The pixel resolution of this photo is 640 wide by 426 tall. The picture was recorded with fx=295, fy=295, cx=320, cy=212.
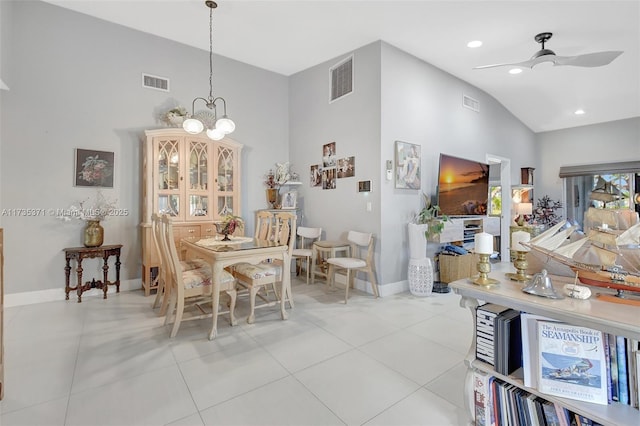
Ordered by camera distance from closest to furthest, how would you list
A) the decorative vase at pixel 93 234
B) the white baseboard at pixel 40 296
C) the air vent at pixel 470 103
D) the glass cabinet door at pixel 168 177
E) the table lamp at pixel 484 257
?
the table lamp at pixel 484 257
the white baseboard at pixel 40 296
the decorative vase at pixel 93 234
the glass cabinet door at pixel 168 177
the air vent at pixel 470 103

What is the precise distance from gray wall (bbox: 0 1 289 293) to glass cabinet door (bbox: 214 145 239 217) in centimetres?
94

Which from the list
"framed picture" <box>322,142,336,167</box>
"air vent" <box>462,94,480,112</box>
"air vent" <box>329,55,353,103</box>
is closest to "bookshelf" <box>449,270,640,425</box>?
"framed picture" <box>322,142,336,167</box>

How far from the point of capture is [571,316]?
1.17 meters

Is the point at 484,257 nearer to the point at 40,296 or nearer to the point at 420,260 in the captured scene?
the point at 420,260

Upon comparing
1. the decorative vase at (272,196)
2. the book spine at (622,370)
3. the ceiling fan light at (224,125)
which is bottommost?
the book spine at (622,370)

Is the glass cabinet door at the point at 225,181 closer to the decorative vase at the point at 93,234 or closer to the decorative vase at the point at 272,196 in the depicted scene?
the decorative vase at the point at 272,196

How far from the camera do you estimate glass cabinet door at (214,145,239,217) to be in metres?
4.33

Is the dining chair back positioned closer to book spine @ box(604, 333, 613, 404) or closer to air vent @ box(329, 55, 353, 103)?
air vent @ box(329, 55, 353, 103)

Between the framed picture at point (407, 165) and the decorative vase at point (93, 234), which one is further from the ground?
the framed picture at point (407, 165)

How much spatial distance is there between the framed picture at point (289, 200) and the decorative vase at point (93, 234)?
8.32 ft

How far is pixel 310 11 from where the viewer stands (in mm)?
3443

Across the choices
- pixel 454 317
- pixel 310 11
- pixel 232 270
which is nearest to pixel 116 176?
pixel 232 270

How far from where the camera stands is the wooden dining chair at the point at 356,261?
3643 millimetres

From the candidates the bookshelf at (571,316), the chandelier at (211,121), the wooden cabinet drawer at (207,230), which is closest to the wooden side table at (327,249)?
the wooden cabinet drawer at (207,230)
